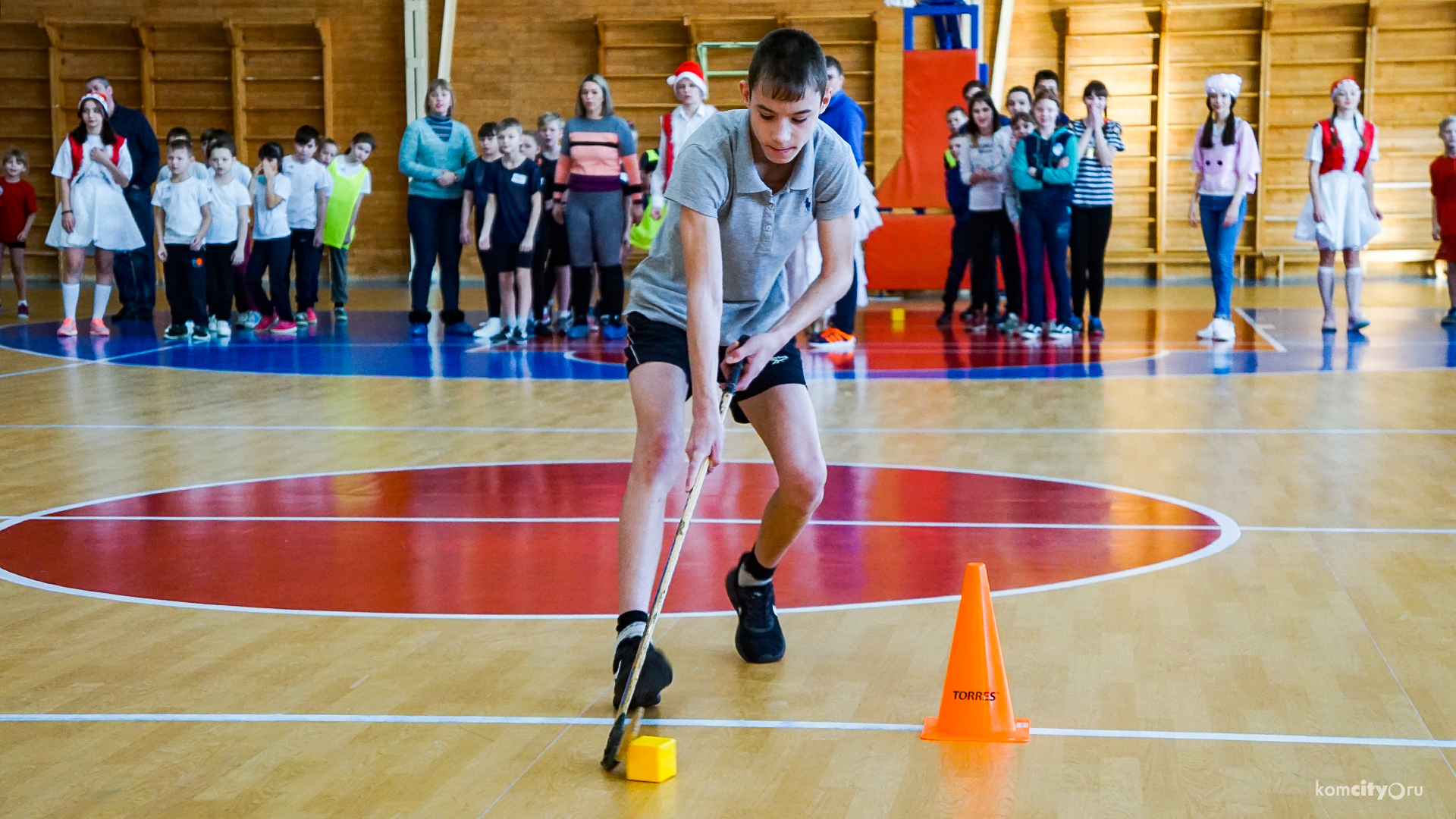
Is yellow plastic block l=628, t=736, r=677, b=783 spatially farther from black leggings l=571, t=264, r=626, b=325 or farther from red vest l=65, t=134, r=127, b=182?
red vest l=65, t=134, r=127, b=182

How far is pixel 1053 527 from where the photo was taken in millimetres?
4379

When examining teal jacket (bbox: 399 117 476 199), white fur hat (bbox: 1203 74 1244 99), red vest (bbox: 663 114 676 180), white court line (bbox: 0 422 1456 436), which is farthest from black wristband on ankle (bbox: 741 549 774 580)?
teal jacket (bbox: 399 117 476 199)

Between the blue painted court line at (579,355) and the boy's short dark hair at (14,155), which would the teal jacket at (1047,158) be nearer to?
the blue painted court line at (579,355)

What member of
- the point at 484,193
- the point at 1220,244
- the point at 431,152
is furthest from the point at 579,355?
the point at 1220,244

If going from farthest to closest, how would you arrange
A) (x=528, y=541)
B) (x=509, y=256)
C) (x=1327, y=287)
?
(x=1327, y=287), (x=509, y=256), (x=528, y=541)

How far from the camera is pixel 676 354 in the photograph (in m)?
2.98

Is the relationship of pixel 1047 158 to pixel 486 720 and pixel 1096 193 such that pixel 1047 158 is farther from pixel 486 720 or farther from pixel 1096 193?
pixel 486 720

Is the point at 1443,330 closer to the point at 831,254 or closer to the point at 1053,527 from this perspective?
the point at 1053,527

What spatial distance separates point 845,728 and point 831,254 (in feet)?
3.11

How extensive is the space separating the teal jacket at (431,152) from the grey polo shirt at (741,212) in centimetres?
779

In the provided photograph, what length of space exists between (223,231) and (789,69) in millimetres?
8968

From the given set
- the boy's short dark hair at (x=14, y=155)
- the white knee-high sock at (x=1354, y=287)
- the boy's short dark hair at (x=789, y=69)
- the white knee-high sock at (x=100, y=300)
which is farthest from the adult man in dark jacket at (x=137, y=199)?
the boy's short dark hair at (x=789, y=69)

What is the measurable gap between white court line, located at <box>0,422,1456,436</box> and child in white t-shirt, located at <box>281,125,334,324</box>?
19.1 feet

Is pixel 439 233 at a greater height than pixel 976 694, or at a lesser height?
greater
